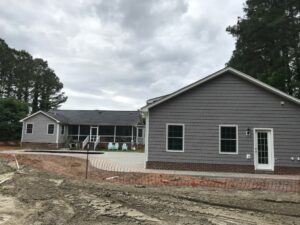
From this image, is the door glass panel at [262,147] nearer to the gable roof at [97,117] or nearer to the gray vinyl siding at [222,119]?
the gray vinyl siding at [222,119]

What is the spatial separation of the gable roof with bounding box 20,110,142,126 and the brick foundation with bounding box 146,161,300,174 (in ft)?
60.9

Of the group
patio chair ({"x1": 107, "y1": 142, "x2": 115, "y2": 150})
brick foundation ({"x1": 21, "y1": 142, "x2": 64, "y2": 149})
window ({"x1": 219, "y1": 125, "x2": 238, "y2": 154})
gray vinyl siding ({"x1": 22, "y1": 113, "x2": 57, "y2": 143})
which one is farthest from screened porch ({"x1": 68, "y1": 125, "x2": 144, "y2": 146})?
window ({"x1": 219, "y1": 125, "x2": 238, "y2": 154})

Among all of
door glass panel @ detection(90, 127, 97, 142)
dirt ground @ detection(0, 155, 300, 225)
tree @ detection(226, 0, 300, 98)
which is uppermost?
tree @ detection(226, 0, 300, 98)

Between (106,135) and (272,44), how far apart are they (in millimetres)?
18951

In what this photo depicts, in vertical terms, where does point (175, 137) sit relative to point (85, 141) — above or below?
above

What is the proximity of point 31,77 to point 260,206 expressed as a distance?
5180 cm

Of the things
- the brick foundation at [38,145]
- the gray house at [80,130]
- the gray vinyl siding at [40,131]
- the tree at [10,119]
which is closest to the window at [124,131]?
the gray house at [80,130]

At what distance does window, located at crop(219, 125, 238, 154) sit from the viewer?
576 inches

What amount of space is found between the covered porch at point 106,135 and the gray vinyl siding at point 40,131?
2.94 m

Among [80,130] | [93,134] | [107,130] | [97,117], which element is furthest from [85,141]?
[97,117]

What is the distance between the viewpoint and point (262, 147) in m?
14.6

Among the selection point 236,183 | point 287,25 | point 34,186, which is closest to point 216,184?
point 236,183

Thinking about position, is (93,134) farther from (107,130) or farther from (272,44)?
(272,44)

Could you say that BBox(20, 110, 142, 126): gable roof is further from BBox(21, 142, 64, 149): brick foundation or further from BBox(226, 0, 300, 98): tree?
BBox(226, 0, 300, 98): tree
